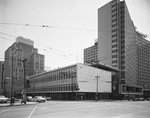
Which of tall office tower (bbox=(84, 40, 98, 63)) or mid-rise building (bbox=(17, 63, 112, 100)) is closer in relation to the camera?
mid-rise building (bbox=(17, 63, 112, 100))

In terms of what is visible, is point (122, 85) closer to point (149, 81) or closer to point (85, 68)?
point (85, 68)

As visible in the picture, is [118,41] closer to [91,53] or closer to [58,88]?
[58,88]

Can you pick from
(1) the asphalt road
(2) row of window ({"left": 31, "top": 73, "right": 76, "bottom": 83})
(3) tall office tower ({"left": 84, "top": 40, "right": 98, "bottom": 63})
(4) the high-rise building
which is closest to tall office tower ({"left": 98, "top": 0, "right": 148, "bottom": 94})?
(4) the high-rise building

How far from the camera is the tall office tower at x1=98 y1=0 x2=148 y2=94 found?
327 feet

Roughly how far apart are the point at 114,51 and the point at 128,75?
1617cm

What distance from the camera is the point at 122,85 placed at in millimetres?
93312

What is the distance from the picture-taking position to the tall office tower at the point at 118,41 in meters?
99.6

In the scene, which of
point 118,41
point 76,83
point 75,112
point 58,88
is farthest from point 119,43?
point 75,112

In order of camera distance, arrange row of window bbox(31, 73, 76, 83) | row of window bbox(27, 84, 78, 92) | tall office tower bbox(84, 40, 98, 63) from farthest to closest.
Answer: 1. tall office tower bbox(84, 40, 98, 63)
2. row of window bbox(31, 73, 76, 83)
3. row of window bbox(27, 84, 78, 92)

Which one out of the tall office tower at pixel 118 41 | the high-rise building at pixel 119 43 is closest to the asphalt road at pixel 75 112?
the high-rise building at pixel 119 43

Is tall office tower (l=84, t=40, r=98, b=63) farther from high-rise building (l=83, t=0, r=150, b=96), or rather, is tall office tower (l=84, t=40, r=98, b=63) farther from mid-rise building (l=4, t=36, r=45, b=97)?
mid-rise building (l=4, t=36, r=45, b=97)

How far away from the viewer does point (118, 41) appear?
99.9 metres

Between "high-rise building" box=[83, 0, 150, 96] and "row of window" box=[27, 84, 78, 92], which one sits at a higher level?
"high-rise building" box=[83, 0, 150, 96]

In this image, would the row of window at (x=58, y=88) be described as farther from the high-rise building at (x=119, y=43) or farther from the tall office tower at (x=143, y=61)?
the tall office tower at (x=143, y=61)
